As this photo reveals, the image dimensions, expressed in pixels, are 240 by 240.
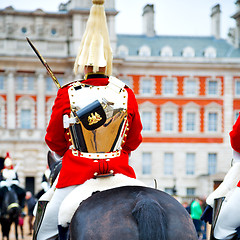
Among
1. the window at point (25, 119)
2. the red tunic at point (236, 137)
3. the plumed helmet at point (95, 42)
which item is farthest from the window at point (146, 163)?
the plumed helmet at point (95, 42)

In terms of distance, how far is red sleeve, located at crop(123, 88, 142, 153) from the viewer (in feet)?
11.7

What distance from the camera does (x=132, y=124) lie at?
363cm

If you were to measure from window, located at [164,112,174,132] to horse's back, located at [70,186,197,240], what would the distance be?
30215 mm

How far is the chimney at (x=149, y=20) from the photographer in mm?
35938

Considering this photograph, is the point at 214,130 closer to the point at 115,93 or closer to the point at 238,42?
the point at 238,42

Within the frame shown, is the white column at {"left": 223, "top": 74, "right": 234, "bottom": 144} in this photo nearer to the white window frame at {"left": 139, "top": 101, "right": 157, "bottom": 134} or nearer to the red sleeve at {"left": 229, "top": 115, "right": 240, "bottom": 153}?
the white window frame at {"left": 139, "top": 101, "right": 157, "bottom": 134}

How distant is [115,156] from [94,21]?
3.13 feet

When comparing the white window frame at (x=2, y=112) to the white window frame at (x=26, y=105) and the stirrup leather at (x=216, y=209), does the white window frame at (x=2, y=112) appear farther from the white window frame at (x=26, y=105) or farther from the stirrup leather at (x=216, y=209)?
the stirrup leather at (x=216, y=209)

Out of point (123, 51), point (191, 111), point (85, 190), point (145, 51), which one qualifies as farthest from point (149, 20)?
point (85, 190)

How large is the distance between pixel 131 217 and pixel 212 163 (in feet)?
103

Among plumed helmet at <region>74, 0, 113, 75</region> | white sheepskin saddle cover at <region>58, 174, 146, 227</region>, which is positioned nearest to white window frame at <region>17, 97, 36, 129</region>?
plumed helmet at <region>74, 0, 113, 75</region>

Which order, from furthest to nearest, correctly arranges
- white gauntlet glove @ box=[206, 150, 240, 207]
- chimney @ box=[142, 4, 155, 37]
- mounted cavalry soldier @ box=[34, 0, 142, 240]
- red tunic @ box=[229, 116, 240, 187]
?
chimney @ box=[142, 4, 155, 37], white gauntlet glove @ box=[206, 150, 240, 207], red tunic @ box=[229, 116, 240, 187], mounted cavalry soldier @ box=[34, 0, 142, 240]

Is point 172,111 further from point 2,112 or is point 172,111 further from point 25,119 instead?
point 2,112

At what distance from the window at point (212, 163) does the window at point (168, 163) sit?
2.60 m
